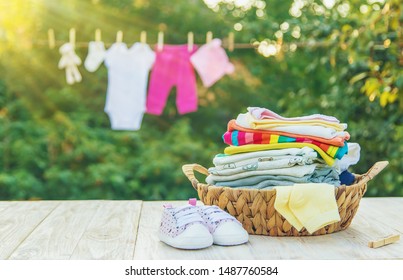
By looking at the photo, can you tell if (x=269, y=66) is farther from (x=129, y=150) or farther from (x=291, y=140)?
(x=291, y=140)

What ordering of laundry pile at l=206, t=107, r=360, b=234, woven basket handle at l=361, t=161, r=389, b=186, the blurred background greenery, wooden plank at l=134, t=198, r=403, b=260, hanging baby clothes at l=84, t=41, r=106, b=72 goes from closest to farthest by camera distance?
1. wooden plank at l=134, t=198, r=403, b=260
2. laundry pile at l=206, t=107, r=360, b=234
3. woven basket handle at l=361, t=161, r=389, b=186
4. hanging baby clothes at l=84, t=41, r=106, b=72
5. the blurred background greenery

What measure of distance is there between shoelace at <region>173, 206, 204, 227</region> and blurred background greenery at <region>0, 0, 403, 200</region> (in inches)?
117

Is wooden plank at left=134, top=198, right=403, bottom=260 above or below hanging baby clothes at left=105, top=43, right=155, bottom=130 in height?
below

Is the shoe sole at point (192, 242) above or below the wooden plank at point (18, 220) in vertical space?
above

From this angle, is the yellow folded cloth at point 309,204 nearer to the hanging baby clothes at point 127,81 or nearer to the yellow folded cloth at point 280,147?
the yellow folded cloth at point 280,147

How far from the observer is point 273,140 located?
122 cm

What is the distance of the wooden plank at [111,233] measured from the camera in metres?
1.02

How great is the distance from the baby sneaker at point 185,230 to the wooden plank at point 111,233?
0.22 feet

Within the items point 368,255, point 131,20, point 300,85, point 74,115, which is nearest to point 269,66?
point 300,85

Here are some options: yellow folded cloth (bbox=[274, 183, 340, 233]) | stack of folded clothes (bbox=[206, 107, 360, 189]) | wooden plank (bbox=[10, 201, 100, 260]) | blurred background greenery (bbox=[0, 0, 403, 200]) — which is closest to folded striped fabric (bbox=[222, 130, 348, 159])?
stack of folded clothes (bbox=[206, 107, 360, 189])

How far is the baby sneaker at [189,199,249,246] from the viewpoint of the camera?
1058 mm

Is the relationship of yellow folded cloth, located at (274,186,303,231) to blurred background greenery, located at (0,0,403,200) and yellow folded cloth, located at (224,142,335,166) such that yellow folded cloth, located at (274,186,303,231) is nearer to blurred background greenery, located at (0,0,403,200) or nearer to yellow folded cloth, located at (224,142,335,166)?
yellow folded cloth, located at (224,142,335,166)

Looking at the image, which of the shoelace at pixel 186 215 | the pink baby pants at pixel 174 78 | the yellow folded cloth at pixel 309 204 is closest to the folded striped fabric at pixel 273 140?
the yellow folded cloth at pixel 309 204

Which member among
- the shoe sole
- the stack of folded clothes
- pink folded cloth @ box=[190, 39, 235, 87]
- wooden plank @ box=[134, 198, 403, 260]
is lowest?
wooden plank @ box=[134, 198, 403, 260]
